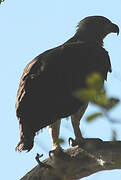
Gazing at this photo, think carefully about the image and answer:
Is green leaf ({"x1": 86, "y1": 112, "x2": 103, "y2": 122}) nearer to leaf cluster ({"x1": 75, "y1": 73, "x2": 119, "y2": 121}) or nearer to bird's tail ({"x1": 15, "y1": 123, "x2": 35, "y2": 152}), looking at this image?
leaf cluster ({"x1": 75, "y1": 73, "x2": 119, "y2": 121})

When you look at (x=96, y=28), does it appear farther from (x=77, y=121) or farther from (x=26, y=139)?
(x=26, y=139)

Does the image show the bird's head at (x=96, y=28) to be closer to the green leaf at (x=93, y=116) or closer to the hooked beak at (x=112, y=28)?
the hooked beak at (x=112, y=28)

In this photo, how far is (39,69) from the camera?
19.4 ft

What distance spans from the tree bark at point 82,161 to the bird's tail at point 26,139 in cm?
26

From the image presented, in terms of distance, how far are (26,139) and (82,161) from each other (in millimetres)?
713

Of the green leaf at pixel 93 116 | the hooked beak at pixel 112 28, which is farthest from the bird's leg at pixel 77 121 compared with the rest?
the green leaf at pixel 93 116

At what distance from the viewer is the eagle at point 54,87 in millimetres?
5266

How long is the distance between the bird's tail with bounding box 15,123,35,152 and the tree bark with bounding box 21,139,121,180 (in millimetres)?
262

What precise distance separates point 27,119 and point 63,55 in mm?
1296


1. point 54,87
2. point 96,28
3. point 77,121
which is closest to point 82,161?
point 54,87

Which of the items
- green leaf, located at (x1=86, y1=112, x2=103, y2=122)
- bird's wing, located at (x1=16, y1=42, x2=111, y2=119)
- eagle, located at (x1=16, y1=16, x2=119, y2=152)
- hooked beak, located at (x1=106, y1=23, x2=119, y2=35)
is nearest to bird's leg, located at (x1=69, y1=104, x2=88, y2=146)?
eagle, located at (x1=16, y1=16, x2=119, y2=152)

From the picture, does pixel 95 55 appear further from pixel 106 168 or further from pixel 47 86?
pixel 106 168

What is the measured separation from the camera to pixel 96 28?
7.93m

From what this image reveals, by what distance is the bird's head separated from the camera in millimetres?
7871
